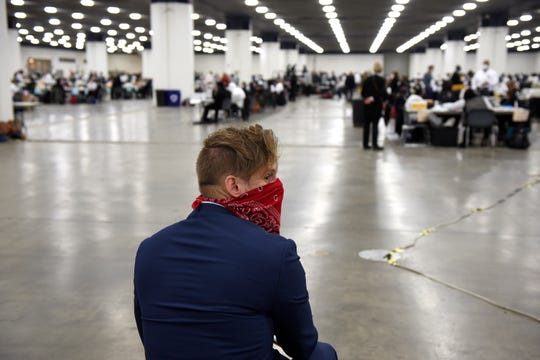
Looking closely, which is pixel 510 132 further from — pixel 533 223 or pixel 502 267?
pixel 502 267

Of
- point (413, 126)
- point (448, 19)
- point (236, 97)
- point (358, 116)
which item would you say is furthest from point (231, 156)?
point (448, 19)

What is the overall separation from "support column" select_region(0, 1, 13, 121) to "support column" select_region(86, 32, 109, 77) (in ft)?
94.3

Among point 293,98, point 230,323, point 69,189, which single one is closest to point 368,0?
point 293,98

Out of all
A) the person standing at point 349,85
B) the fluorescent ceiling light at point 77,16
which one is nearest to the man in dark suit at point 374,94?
the person standing at point 349,85

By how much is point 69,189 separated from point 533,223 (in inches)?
223

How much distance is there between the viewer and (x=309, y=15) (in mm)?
30172

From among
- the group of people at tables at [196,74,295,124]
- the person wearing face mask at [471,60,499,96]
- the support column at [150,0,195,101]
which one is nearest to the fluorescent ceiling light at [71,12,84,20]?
the support column at [150,0,195,101]

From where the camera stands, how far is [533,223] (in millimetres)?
5980

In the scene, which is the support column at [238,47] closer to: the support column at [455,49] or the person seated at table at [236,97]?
Result: the person seated at table at [236,97]

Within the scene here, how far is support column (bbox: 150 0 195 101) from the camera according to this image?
2469 cm

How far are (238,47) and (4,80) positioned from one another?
65.8 feet

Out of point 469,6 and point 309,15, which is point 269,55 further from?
point 469,6

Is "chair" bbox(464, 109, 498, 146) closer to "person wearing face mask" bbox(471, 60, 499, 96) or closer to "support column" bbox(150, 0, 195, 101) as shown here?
"person wearing face mask" bbox(471, 60, 499, 96)

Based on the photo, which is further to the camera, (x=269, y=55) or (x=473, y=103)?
(x=269, y=55)
